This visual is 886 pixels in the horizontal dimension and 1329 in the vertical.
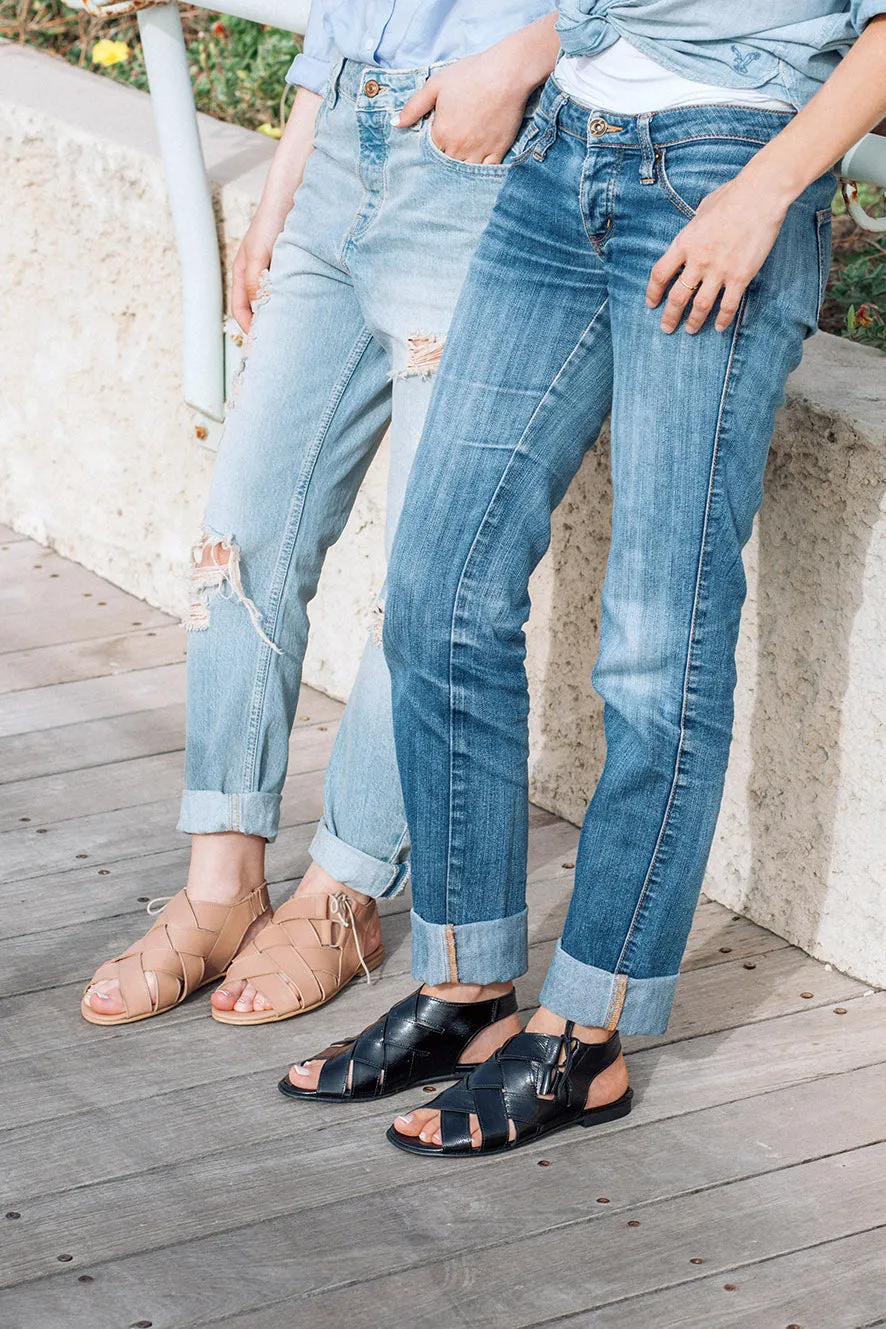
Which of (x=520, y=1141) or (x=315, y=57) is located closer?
(x=520, y=1141)

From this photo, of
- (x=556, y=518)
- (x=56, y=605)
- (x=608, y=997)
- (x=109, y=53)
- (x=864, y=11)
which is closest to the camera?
(x=864, y=11)

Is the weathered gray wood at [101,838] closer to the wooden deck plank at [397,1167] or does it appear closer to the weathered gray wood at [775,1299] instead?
the wooden deck plank at [397,1167]

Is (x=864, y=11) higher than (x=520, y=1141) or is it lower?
higher

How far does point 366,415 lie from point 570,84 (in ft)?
1.71

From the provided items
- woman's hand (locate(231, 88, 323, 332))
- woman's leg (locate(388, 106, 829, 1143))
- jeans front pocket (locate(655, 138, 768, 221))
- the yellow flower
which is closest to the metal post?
woman's hand (locate(231, 88, 323, 332))

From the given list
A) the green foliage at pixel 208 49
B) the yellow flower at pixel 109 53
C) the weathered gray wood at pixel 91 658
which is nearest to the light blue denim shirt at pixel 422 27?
the weathered gray wood at pixel 91 658

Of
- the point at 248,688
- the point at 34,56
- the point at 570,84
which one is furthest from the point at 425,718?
the point at 34,56

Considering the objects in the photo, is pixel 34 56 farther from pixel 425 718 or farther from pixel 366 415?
pixel 425 718

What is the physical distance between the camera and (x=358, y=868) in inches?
84.0

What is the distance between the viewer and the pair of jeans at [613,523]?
5.34 feet

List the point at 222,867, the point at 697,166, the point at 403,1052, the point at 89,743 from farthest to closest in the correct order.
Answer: the point at 89,743, the point at 222,867, the point at 403,1052, the point at 697,166

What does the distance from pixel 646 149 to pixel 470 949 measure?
2.73 ft

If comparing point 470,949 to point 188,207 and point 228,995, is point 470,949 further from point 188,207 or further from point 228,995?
point 188,207

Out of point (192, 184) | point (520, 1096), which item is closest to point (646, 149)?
point (520, 1096)
